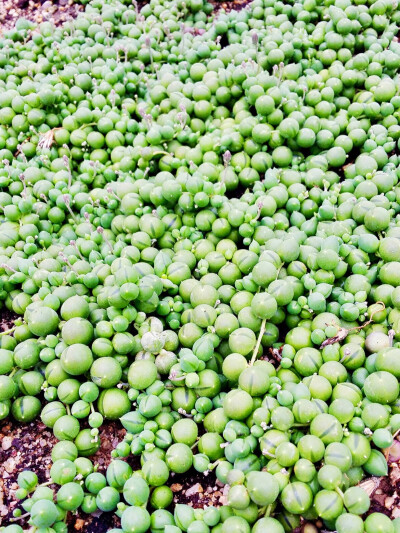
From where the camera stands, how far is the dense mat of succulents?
2.37 meters

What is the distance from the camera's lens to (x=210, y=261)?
3.17 meters

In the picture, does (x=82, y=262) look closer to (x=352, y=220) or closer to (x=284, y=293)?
(x=284, y=293)

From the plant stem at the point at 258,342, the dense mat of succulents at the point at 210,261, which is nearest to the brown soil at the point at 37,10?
the dense mat of succulents at the point at 210,261

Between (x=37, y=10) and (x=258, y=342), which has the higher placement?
(x=37, y=10)

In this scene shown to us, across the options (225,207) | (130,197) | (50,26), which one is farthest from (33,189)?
(50,26)

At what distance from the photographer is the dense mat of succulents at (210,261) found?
237 centimetres

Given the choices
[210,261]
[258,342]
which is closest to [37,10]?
[210,261]

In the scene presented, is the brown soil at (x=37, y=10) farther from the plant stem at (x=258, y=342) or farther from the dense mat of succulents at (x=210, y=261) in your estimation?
the plant stem at (x=258, y=342)

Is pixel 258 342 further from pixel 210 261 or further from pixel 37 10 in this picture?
pixel 37 10

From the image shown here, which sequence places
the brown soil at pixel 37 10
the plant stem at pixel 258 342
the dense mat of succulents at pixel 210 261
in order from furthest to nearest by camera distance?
the brown soil at pixel 37 10 → the plant stem at pixel 258 342 → the dense mat of succulents at pixel 210 261

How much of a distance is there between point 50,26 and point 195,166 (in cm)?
244

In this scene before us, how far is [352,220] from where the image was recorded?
3176 millimetres

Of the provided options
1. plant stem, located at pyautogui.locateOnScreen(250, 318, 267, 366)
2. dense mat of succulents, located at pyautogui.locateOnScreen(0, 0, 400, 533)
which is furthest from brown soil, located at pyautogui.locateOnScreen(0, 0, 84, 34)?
plant stem, located at pyautogui.locateOnScreen(250, 318, 267, 366)

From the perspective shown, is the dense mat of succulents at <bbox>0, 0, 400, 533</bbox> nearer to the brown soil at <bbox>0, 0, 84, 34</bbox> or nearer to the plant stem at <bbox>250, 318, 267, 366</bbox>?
the plant stem at <bbox>250, 318, 267, 366</bbox>
